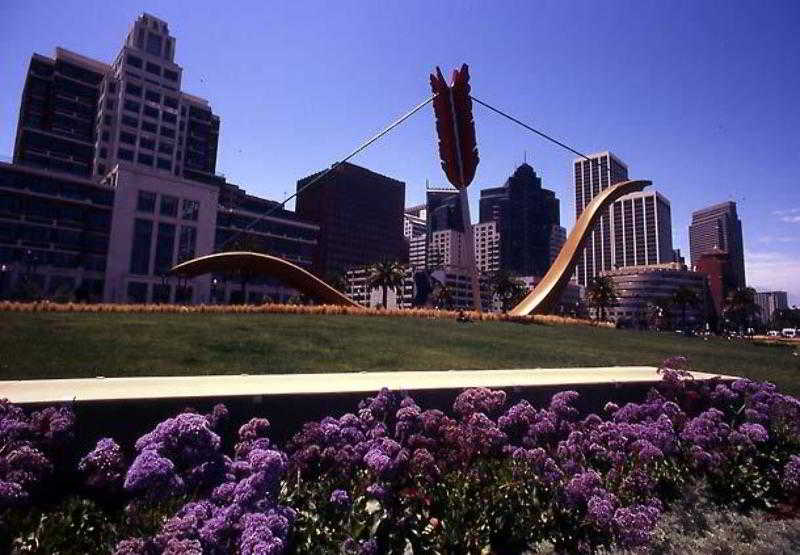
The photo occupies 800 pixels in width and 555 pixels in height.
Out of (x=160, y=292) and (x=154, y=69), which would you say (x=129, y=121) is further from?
(x=160, y=292)

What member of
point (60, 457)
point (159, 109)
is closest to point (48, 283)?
point (159, 109)

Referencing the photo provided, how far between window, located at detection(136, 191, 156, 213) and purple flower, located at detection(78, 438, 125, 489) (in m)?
72.4

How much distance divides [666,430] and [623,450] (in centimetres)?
64

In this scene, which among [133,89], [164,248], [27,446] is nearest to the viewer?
[27,446]

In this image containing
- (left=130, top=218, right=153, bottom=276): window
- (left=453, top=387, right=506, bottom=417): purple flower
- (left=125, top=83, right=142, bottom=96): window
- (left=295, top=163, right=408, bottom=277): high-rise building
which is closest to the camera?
(left=453, top=387, right=506, bottom=417): purple flower

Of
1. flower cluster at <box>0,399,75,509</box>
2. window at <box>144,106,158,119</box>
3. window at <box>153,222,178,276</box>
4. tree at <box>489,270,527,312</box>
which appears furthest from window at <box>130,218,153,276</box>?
flower cluster at <box>0,399,75,509</box>

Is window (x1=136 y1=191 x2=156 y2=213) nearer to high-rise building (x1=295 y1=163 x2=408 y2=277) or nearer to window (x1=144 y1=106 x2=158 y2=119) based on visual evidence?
window (x1=144 y1=106 x2=158 y2=119)

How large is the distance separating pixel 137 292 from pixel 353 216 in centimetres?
11337

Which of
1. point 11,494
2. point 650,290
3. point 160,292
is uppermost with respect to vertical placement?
point 650,290

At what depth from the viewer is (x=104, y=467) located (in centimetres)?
413

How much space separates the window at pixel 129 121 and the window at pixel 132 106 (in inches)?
54.8

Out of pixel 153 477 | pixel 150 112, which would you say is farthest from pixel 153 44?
pixel 153 477

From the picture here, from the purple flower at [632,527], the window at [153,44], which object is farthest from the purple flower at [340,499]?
the window at [153,44]

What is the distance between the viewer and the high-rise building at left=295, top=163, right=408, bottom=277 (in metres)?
168
